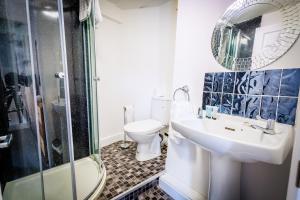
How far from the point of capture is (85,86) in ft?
5.79

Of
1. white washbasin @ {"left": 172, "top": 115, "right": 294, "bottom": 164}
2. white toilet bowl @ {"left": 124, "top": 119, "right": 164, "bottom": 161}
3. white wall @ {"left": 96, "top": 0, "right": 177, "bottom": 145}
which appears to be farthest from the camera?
white wall @ {"left": 96, "top": 0, "right": 177, "bottom": 145}

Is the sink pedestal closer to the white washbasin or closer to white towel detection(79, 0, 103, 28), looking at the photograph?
the white washbasin

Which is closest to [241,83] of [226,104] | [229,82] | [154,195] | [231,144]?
[229,82]

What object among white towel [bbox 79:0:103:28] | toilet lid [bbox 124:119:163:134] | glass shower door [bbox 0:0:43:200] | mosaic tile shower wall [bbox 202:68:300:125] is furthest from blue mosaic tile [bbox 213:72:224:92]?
glass shower door [bbox 0:0:43:200]

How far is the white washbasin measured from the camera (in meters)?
0.59

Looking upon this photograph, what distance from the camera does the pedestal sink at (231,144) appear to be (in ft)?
2.03

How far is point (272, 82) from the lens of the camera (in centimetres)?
88

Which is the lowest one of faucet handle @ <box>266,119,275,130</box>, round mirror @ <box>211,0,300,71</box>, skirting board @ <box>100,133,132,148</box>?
skirting board @ <box>100,133,132,148</box>

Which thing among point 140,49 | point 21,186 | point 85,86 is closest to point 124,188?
point 21,186

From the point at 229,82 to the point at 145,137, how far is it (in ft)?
3.54

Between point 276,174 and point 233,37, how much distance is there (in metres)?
0.95

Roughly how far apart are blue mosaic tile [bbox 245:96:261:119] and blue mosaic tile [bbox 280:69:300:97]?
13 cm

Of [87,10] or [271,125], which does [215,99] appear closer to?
[271,125]

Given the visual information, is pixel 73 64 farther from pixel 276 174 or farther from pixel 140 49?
pixel 276 174
